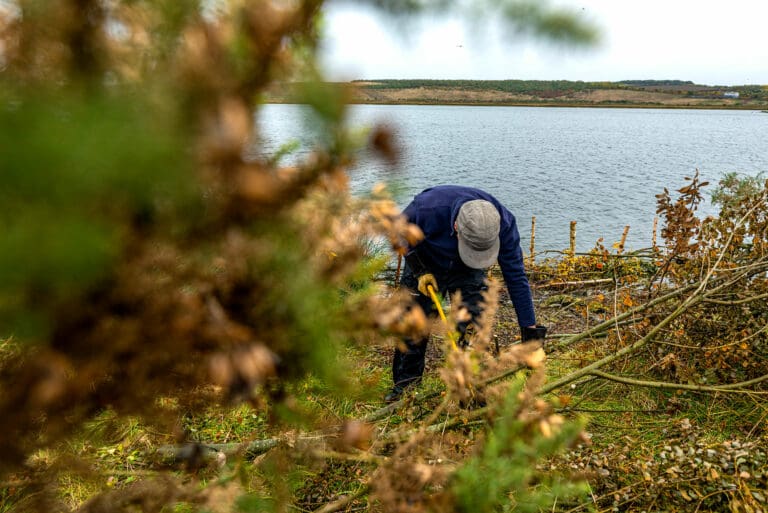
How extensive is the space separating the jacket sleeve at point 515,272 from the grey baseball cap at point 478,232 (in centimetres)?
10

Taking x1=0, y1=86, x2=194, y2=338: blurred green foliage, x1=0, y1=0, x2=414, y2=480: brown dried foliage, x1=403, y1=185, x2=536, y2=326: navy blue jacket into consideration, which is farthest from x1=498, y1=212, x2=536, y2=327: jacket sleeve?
x1=0, y1=86, x2=194, y2=338: blurred green foliage

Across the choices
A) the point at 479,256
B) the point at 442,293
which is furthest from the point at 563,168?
the point at 479,256

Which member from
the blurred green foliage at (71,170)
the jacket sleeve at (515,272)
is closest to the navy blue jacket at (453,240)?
the jacket sleeve at (515,272)

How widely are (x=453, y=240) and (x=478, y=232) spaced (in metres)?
0.45

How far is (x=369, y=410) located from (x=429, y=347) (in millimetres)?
1816

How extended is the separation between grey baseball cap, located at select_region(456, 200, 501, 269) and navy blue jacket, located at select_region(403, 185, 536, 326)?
14 cm

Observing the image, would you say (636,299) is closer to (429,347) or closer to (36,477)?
(429,347)

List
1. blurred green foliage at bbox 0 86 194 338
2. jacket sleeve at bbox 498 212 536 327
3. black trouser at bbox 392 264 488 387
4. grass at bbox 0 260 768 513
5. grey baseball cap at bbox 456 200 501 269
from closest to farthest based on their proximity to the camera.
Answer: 1. blurred green foliage at bbox 0 86 194 338
2. grass at bbox 0 260 768 513
3. grey baseball cap at bbox 456 200 501 269
4. jacket sleeve at bbox 498 212 536 327
5. black trouser at bbox 392 264 488 387

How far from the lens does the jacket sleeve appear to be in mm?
3670

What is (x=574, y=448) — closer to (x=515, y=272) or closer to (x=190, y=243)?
(x=515, y=272)

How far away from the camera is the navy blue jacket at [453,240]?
369cm

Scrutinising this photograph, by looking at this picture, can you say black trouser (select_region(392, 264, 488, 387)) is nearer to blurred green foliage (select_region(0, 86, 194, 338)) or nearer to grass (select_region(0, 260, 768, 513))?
grass (select_region(0, 260, 768, 513))

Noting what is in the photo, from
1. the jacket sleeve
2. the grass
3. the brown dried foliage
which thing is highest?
the brown dried foliage

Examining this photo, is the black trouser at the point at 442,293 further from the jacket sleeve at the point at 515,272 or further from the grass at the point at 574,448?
the jacket sleeve at the point at 515,272
